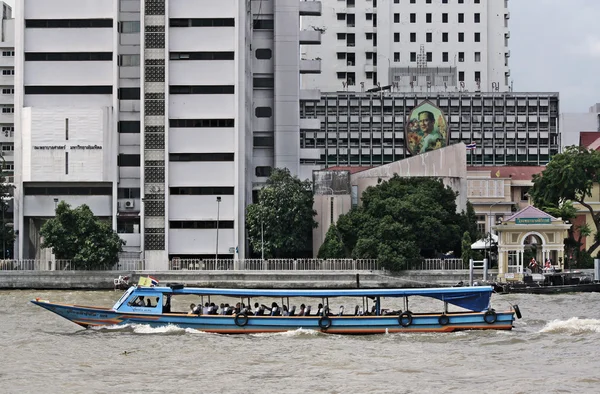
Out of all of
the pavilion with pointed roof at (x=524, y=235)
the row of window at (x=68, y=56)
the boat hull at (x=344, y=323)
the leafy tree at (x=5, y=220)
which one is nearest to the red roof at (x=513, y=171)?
the pavilion with pointed roof at (x=524, y=235)

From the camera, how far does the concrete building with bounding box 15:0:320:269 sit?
258 feet

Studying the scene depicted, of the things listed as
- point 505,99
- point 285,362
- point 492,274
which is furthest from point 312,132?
point 285,362

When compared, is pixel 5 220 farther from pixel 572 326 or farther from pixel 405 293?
pixel 572 326

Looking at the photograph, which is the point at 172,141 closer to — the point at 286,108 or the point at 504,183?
the point at 286,108

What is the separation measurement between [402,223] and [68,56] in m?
26.1

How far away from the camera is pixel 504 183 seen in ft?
332

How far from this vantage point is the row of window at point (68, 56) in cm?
7975

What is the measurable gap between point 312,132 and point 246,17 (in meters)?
37.2

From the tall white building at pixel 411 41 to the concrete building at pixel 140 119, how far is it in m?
45.9

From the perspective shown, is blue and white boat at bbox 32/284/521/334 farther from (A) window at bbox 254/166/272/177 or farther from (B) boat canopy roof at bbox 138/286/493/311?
(A) window at bbox 254/166/272/177

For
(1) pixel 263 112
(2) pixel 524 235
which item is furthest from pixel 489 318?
(1) pixel 263 112

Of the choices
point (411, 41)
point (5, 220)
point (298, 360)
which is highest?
point (411, 41)

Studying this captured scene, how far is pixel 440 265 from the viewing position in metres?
73.9

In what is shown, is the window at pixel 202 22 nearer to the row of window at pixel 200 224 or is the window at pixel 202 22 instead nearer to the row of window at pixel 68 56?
the row of window at pixel 68 56
